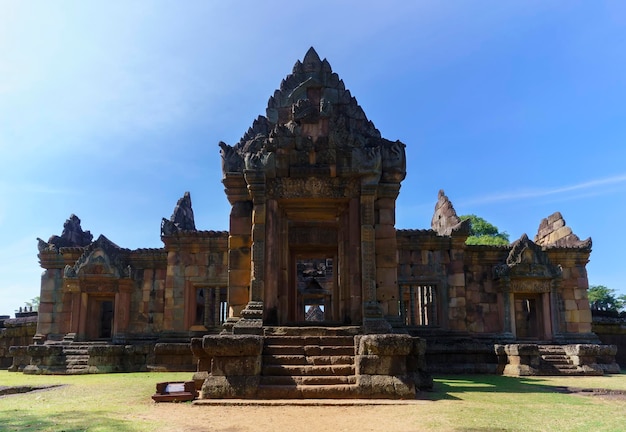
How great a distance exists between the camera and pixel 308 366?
27.0 feet

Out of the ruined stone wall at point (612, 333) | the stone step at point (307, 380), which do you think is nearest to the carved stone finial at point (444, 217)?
the ruined stone wall at point (612, 333)

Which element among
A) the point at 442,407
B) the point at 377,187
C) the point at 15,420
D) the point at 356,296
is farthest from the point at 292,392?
the point at 377,187

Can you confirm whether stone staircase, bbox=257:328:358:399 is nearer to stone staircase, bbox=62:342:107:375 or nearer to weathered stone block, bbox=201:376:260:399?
weathered stone block, bbox=201:376:260:399

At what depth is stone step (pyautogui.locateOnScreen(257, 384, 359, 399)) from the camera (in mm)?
7645

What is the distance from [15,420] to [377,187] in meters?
6.98

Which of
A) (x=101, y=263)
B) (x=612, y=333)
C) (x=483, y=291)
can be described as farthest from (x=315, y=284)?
(x=612, y=333)

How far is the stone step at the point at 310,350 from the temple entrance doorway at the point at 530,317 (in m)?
12.1

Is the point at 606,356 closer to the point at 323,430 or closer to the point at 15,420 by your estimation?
the point at 323,430

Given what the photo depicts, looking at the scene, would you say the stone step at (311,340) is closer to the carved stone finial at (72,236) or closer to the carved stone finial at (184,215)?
the carved stone finial at (184,215)

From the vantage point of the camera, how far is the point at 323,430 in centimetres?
545

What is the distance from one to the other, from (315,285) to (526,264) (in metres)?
9.73

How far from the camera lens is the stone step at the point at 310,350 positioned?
8555 millimetres

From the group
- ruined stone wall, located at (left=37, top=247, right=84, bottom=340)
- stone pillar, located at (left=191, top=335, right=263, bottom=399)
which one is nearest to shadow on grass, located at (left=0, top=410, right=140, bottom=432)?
stone pillar, located at (left=191, top=335, right=263, bottom=399)

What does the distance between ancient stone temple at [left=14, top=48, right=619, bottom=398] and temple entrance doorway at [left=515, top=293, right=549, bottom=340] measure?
5.5 inches
